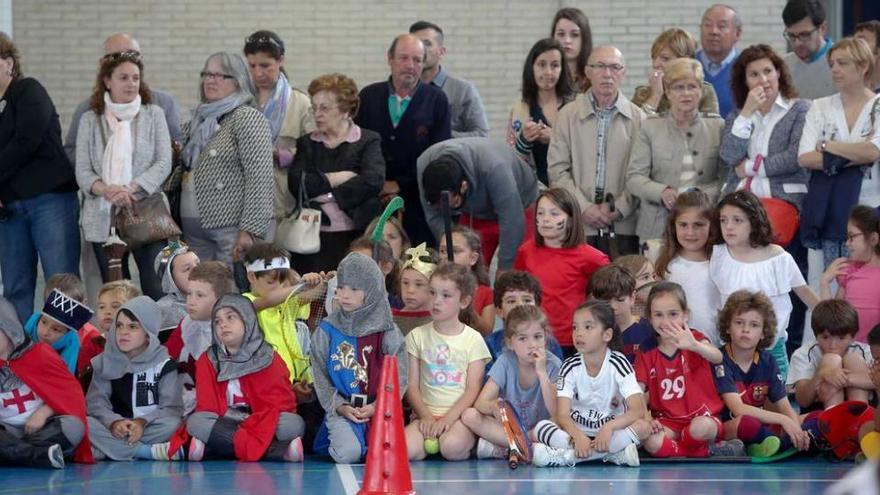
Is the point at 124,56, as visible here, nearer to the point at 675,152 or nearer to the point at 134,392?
the point at 134,392

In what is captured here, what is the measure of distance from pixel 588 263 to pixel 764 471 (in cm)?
180

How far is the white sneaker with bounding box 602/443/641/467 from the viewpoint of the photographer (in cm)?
753

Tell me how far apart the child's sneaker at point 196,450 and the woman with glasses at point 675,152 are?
3.34 metres

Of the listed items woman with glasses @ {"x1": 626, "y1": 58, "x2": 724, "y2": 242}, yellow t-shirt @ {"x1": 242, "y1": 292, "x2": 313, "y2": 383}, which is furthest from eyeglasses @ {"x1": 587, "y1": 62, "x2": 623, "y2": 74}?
yellow t-shirt @ {"x1": 242, "y1": 292, "x2": 313, "y2": 383}

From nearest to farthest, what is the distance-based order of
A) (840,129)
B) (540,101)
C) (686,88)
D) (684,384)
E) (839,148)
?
(684,384) → (839,148) → (840,129) → (686,88) → (540,101)

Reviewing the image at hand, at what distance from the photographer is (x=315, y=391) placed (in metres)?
8.12

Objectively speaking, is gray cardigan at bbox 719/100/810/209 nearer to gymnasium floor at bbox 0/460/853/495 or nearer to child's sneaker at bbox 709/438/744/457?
child's sneaker at bbox 709/438/744/457

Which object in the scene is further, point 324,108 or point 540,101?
point 540,101

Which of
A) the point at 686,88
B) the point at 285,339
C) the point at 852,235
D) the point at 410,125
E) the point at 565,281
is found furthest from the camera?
the point at 410,125

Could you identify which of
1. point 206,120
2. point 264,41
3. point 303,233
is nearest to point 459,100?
point 264,41

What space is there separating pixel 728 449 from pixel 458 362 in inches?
60.7

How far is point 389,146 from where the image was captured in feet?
32.9

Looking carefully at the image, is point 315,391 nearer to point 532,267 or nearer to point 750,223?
point 532,267

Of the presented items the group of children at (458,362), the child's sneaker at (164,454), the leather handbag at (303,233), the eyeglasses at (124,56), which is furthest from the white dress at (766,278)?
the eyeglasses at (124,56)
